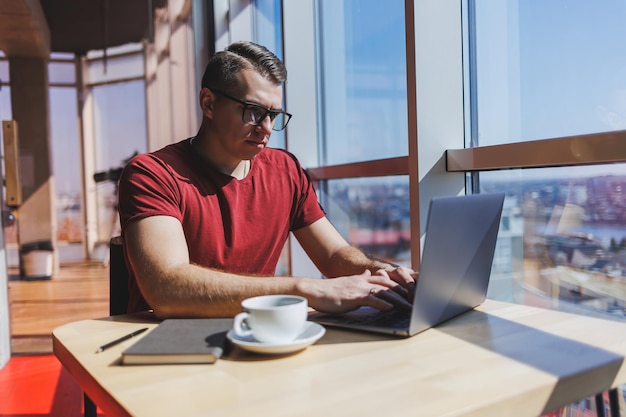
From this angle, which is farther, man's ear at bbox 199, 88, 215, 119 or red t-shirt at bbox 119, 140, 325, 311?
man's ear at bbox 199, 88, 215, 119

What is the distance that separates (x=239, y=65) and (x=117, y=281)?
728 mm

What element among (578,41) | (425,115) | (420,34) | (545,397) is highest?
(420,34)

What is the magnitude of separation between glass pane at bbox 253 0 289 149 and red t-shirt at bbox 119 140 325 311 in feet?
5.46

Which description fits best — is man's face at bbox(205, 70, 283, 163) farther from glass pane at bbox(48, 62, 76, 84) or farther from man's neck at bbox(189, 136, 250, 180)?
glass pane at bbox(48, 62, 76, 84)

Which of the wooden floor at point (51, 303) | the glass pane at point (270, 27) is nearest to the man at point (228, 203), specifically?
the glass pane at point (270, 27)

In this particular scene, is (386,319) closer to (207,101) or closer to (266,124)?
(266,124)

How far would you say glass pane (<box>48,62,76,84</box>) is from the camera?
3.89 meters

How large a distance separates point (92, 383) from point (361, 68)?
2.11 meters

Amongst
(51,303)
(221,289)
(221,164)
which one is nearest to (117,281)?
(221,164)

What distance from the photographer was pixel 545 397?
2.30 ft

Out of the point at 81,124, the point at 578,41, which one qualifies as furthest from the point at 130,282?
the point at 81,124

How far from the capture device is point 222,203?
62.6 inches

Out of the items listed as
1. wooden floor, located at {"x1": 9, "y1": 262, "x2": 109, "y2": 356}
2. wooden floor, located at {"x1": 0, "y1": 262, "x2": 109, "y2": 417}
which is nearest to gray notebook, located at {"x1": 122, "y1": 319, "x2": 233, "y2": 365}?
wooden floor, located at {"x1": 0, "y1": 262, "x2": 109, "y2": 417}

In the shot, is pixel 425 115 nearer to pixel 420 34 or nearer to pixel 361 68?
pixel 420 34
